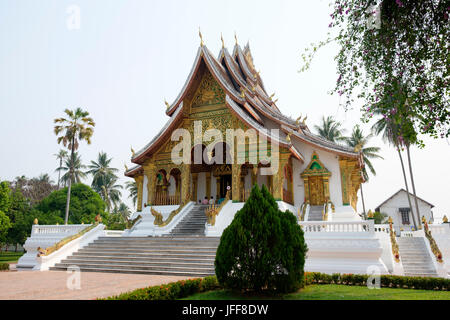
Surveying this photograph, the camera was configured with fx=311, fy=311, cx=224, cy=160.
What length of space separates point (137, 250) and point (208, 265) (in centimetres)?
347

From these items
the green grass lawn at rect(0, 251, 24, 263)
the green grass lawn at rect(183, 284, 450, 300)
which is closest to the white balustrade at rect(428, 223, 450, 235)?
the green grass lawn at rect(183, 284, 450, 300)

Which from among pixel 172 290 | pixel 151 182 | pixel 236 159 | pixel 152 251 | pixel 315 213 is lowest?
pixel 172 290

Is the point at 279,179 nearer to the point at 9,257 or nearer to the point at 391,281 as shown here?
the point at 391,281

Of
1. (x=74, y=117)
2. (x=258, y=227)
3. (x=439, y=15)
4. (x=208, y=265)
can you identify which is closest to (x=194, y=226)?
(x=208, y=265)

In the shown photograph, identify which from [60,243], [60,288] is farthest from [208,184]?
[60,288]

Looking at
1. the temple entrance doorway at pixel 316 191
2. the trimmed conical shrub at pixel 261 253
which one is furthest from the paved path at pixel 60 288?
the temple entrance doorway at pixel 316 191

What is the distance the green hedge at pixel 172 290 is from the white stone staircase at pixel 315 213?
890cm

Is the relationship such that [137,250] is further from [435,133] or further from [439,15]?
[439,15]

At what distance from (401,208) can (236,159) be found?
3114 cm

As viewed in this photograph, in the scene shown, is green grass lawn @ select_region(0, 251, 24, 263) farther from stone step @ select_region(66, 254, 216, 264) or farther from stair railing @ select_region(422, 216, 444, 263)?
stair railing @ select_region(422, 216, 444, 263)

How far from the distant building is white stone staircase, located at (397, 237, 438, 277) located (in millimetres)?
27496

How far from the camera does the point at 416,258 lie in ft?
38.5

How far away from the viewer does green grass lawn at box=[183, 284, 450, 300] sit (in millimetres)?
5617

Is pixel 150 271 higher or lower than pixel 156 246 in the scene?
lower
